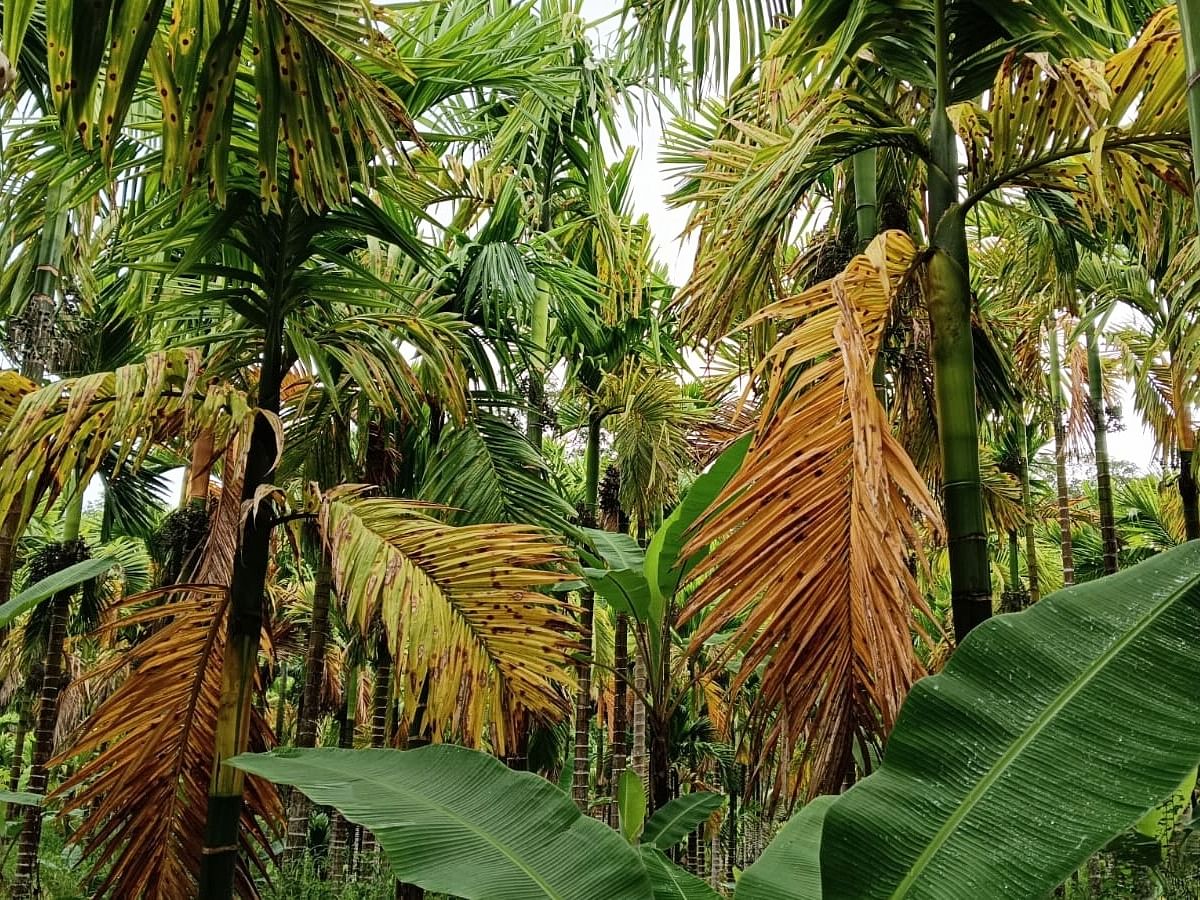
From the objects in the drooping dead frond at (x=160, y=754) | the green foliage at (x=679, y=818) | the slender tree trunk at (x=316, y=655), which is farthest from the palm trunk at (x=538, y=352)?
the drooping dead frond at (x=160, y=754)

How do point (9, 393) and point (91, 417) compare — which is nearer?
point (91, 417)

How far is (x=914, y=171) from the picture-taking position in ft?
12.8

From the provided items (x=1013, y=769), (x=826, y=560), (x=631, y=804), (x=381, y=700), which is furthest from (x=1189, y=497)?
(x=1013, y=769)

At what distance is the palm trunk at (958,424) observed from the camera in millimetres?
2533

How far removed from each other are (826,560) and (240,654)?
76.8 inches

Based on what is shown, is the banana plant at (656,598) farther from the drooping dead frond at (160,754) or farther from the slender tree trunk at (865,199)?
the drooping dead frond at (160,754)

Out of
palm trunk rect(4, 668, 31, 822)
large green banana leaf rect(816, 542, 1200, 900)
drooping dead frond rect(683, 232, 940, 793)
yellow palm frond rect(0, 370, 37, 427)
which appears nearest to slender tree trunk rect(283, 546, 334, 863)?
yellow palm frond rect(0, 370, 37, 427)

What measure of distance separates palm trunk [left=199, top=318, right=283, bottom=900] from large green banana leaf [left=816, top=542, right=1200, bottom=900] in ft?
6.57

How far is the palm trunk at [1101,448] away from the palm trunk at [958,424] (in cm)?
734

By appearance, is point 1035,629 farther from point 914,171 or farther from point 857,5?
point 914,171

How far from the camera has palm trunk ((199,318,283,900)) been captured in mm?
2859

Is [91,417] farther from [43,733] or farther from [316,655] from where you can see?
[43,733]

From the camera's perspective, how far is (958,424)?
257 cm

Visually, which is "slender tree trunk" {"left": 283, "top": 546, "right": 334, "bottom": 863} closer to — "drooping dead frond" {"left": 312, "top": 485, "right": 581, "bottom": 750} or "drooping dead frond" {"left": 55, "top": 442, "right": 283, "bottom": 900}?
"drooping dead frond" {"left": 55, "top": 442, "right": 283, "bottom": 900}
